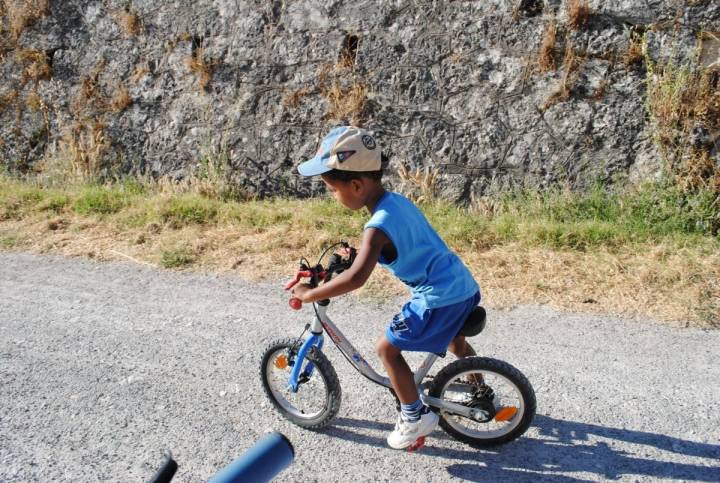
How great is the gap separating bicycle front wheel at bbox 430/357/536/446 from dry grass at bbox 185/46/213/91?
5.58 meters

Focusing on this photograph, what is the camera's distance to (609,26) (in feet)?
19.1

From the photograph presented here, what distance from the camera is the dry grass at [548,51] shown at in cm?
596

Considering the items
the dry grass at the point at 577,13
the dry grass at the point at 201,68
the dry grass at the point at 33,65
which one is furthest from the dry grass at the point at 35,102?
the dry grass at the point at 577,13

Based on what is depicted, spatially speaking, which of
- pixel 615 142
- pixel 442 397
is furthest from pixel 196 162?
pixel 442 397

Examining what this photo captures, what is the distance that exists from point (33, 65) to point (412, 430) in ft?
25.8

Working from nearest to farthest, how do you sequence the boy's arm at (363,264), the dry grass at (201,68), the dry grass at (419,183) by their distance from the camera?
the boy's arm at (363,264)
the dry grass at (419,183)
the dry grass at (201,68)

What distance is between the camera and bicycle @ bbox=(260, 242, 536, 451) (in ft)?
9.15

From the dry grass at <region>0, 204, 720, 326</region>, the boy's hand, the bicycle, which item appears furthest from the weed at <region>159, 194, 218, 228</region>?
the boy's hand

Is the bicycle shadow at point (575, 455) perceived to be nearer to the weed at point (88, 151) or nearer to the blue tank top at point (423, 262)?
the blue tank top at point (423, 262)

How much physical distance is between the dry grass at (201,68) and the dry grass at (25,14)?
99.5 inches

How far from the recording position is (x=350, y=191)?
8.84ft

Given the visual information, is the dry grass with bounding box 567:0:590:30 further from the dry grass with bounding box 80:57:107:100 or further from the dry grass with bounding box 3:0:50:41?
the dry grass with bounding box 3:0:50:41

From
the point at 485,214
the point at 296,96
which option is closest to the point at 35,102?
the point at 296,96

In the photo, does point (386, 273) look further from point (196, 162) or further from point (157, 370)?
point (196, 162)
